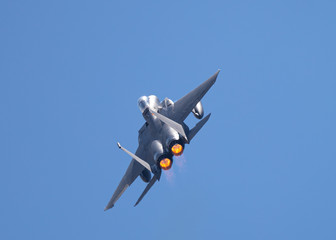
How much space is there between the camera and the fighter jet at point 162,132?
3200 cm

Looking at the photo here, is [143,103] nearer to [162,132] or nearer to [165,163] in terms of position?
[162,132]

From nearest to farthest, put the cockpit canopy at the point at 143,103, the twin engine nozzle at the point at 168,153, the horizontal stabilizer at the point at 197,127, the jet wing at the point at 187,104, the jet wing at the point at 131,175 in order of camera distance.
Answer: the twin engine nozzle at the point at 168,153, the horizontal stabilizer at the point at 197,127, the jet wing at the point at 187,104, the cockpit canopy at the point at 143,103, the jet wing at the point at 131,175

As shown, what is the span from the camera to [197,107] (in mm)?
34844

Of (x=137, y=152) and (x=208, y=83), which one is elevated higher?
(x=208, y=83)

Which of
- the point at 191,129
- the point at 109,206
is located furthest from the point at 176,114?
the point at 109,206

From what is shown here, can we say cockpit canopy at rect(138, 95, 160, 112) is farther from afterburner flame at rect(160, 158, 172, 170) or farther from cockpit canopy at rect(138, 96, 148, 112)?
afterburner flame at rect(160, 158, 172, 170)

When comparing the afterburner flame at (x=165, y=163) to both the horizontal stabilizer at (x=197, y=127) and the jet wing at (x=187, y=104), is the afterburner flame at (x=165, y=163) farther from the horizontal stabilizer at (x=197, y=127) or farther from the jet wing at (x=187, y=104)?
the jet wing at (x=187, y=104)

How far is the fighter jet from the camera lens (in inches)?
1260

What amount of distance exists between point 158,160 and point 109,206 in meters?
4.86

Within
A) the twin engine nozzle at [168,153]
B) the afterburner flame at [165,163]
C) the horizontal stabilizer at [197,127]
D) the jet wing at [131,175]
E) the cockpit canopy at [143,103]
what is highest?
the cockpit canopy at [143,103]

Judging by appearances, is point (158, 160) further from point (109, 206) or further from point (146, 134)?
point (109, 206)

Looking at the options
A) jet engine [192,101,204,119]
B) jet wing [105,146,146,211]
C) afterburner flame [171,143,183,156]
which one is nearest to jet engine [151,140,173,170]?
afterburner flame [171,143,183,156]

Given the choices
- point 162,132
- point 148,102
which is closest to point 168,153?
point 162,132

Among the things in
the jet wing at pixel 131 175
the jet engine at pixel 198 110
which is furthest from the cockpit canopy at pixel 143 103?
the jet engine at pixel 198 110
